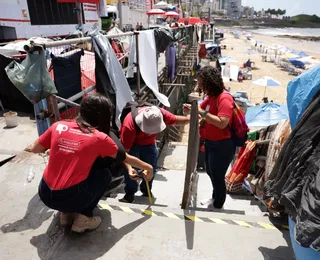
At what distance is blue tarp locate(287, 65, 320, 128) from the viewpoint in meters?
1.98

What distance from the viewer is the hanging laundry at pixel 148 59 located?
572cm

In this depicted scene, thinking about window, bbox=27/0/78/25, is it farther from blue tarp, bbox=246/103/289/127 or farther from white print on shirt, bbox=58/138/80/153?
white print on shirt, bbox=58/138/80/153

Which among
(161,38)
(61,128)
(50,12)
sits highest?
(50,12)

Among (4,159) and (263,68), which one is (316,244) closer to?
(4,159)

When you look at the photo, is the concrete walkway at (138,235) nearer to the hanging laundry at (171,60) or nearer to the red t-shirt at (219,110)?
the red t-shirt at (219,110)

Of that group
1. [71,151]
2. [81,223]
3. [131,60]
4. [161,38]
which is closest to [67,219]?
[81,223]

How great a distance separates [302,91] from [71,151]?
1812mm

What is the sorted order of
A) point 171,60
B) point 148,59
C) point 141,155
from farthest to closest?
point 171,60 < point 148,59 < point 141,155

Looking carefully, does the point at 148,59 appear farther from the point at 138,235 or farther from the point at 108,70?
the point at 138,235

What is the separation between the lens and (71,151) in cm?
211

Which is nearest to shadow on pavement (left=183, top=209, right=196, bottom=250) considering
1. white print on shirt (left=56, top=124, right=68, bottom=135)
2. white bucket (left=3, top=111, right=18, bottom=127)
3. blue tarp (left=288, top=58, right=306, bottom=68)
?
white print on shirt (left=56, top=124, right=68, bottom=135)

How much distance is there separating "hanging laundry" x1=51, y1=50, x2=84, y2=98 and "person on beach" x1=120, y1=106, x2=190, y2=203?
1279mm

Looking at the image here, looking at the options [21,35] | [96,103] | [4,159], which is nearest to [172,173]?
[4,159]

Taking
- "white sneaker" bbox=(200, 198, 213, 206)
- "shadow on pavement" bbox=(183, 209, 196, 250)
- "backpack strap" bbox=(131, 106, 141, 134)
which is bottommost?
"white sneaker" bbox=(200, 198, 213, 206)
